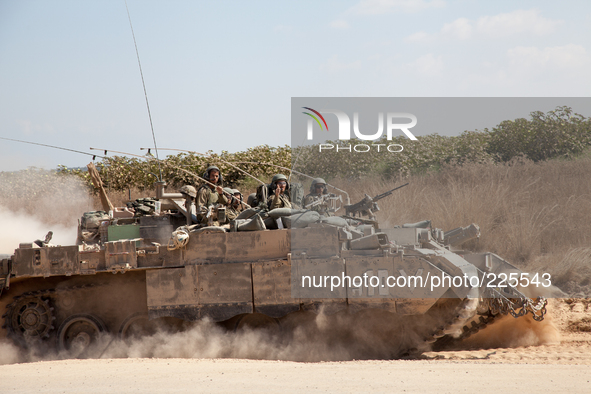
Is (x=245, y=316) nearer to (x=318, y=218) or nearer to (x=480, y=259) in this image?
(x=318, y=218)

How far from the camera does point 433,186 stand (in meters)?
17.0

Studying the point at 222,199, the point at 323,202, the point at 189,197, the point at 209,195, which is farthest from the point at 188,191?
the point at 323,202

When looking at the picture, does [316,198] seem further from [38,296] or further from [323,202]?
[38,296]

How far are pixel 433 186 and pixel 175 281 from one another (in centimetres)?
1030

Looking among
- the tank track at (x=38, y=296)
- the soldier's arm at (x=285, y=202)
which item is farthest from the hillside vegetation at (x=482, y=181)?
the tank track at (x=38, y=296)

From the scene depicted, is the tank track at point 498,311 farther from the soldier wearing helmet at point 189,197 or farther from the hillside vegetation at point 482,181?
the hillside vegetation at point 482,181

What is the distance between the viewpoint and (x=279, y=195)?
948 centimetres

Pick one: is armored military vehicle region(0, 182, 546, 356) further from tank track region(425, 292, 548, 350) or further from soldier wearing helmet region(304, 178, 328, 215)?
soldier wearing helmet region(304, 178, 328, 215)

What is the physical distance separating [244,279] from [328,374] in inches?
98.8

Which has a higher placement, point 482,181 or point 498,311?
point 482,181

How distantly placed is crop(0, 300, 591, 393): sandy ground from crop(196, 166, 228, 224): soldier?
256 cm

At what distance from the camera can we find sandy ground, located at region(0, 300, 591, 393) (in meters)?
5.82

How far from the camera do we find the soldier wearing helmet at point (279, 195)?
9.38 m

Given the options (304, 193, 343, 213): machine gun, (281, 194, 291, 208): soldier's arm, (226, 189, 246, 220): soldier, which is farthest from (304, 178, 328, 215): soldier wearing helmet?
(226, 189, 246, 220): soldier
